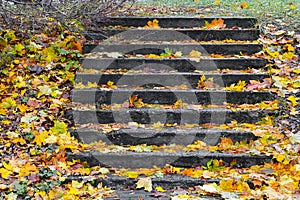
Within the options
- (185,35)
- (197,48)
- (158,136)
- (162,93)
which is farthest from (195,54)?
(158,136)

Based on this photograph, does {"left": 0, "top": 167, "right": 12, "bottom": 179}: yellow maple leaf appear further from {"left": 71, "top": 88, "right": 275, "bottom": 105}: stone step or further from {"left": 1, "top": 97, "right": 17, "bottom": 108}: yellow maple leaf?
{"left": 71, "top": 88, "right": 275, "bottom": 105}: stone step

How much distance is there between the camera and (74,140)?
4102 mm

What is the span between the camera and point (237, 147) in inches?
158

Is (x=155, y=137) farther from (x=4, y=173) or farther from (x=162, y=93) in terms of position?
(x=4, y=173)

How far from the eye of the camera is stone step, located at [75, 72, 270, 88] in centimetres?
468

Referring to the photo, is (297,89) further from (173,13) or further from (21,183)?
(21,183)

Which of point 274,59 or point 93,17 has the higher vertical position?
point 93,17

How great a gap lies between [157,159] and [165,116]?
57 centimetres

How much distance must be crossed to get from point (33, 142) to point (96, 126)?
0.66 m

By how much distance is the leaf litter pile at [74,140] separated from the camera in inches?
140

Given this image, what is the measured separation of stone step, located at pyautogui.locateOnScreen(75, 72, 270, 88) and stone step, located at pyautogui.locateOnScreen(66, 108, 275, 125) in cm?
49

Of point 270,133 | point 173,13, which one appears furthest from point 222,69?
point 173,13

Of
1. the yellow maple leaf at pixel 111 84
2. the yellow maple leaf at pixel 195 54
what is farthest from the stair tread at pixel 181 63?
the yellow maple leaf at pixel 111 84

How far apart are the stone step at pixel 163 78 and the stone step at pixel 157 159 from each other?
106 cm
